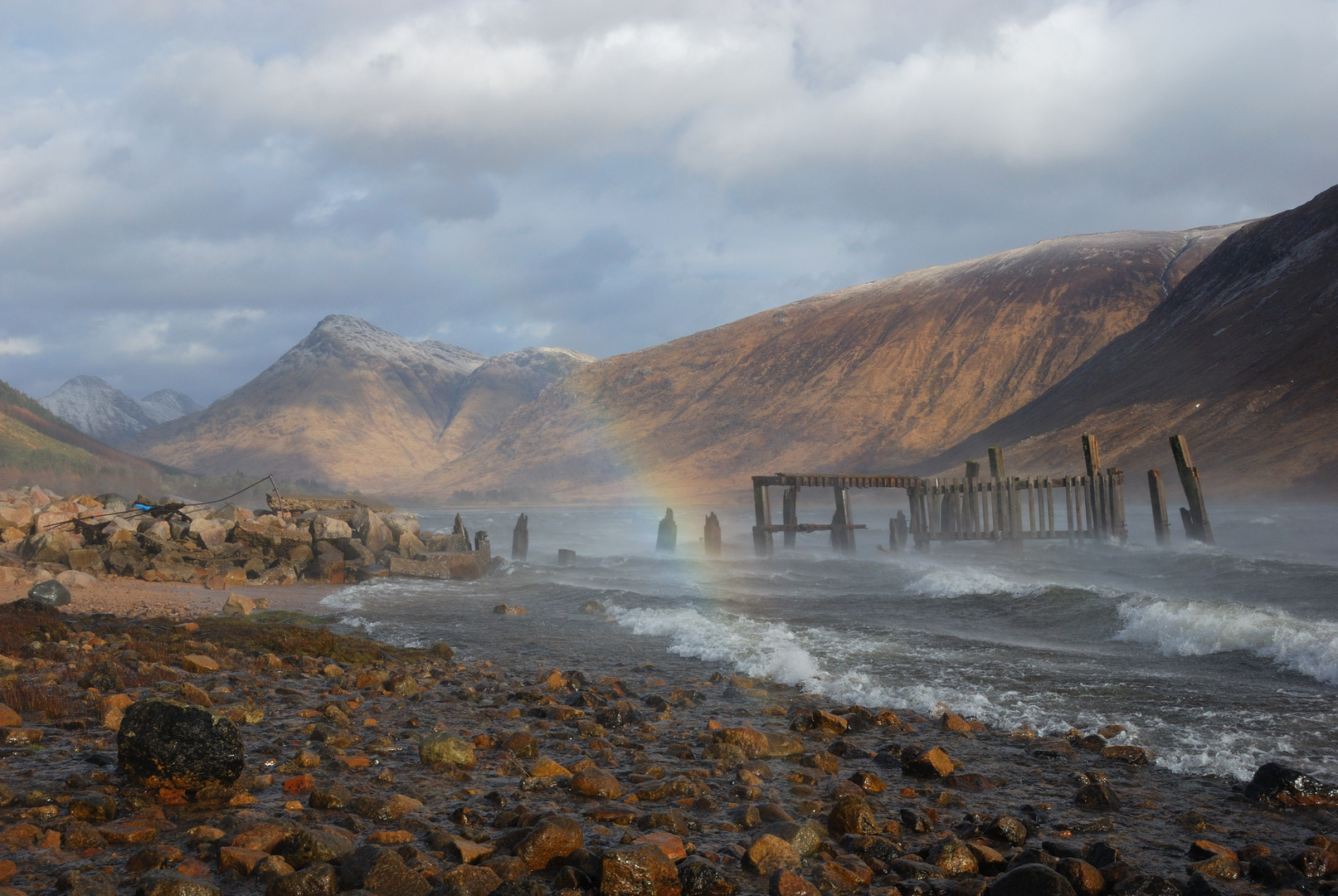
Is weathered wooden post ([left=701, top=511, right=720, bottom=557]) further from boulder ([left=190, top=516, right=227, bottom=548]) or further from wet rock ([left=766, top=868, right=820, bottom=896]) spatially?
wet rock ([left=766, top=868, right=820, bottom=896])

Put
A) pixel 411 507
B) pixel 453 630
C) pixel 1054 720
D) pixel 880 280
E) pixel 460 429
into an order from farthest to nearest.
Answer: pixel 460 429 < pixel 880 280 < pixel 411 507 < pixel 453 630 < pixel 1054 720

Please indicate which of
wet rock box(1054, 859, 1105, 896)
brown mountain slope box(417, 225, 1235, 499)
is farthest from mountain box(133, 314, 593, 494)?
wet rock box(1054, 859, 1105, 896)

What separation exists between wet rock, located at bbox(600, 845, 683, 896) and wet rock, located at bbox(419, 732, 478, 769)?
231 cm

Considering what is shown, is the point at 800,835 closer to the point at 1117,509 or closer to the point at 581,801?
the point at 581,801

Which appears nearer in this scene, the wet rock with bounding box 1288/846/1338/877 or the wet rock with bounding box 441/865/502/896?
the wet rock with bounding box 441/865/502/896

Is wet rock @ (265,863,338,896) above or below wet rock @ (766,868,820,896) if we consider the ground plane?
above

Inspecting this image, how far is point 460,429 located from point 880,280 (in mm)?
83851

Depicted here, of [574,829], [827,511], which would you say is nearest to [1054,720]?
[574,829]

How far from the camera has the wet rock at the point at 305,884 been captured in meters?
3.97

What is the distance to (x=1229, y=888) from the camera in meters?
4.40

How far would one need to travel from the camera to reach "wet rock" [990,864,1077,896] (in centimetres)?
407

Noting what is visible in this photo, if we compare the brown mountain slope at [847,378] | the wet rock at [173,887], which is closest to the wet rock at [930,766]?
the wet rock at [173,887]

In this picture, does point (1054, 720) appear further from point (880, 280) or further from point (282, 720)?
point (880, 280)

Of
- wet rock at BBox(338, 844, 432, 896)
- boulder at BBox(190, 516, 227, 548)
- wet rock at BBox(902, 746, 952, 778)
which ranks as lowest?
wet rock at BBox(902, 746, 952, 778)
